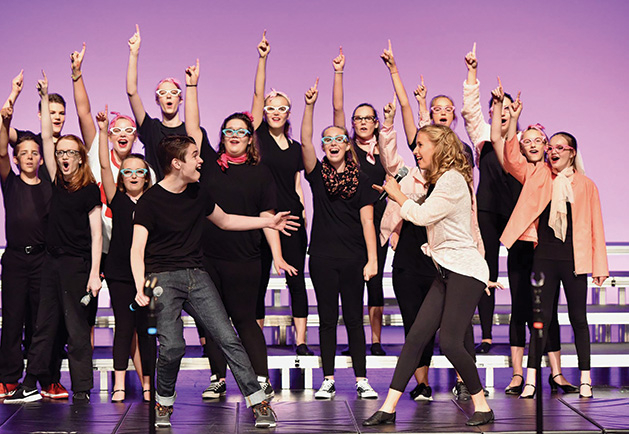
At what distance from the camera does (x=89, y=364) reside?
5180 millimetres

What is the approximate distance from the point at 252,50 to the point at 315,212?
3135mm

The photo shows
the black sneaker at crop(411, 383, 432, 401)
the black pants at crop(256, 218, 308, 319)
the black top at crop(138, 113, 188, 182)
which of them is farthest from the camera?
the black pants at crop(256, 218, 308, 319)

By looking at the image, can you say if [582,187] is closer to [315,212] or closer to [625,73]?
[315,212]

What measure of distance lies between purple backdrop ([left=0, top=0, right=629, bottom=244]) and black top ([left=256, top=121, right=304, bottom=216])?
8.00ft

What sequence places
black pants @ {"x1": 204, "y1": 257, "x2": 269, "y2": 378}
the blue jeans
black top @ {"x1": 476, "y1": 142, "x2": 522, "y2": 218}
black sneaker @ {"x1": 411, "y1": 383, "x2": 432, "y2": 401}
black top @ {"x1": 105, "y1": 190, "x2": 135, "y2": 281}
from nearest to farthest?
the blue jeans
black pants @ {"x1": 204, "y1": 257, "x2": 269, "y2": 378}
black top @ {"x1": 105, "y1": 190, "x2": 135, "y2": 281}
black sneaker @ {"x1": 411, "y1": 383, "x2": 432, "y2": 401}
black top @ {"x1": 476, "y1": 142, "x2": 522, "y2": 218}

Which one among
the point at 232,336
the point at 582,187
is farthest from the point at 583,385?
the point at 232,336

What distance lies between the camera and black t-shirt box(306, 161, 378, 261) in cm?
521

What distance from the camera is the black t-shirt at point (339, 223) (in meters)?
5.21

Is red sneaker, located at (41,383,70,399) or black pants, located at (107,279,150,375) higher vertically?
black pants, located at (107,279,150,375)

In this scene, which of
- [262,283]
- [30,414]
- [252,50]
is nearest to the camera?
[30,414]

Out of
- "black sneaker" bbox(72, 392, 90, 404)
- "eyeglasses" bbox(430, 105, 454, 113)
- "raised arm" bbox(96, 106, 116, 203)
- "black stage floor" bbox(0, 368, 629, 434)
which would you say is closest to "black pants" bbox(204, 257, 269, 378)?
"black stage floor" bbox(0, 368, 629, 434)

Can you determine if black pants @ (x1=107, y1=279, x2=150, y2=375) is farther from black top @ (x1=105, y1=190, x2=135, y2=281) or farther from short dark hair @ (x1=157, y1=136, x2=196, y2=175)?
short dark hair @ (x1=157, y1=136, x2=196, y2=175)

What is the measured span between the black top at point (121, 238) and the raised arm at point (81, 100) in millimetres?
599

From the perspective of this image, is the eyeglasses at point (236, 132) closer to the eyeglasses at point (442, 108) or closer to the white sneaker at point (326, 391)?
the eyeglasses at point (442, 108)
